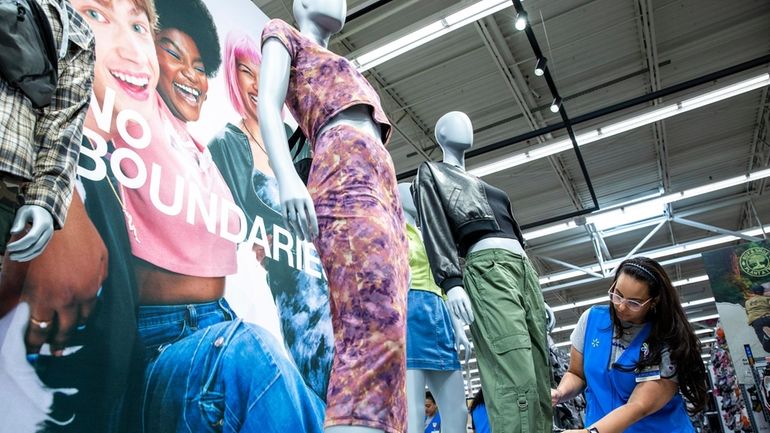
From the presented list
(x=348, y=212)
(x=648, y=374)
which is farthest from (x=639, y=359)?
(x=348, y=212)

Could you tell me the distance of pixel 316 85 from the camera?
1400 mm

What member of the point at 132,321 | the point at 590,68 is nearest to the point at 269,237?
the point at 132,321

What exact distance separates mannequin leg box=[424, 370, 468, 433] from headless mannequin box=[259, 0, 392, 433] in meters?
1.19

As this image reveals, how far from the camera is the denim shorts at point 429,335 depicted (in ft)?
7.32

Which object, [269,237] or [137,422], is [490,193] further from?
[137,422]

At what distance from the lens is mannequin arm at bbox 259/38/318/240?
1.13 metres

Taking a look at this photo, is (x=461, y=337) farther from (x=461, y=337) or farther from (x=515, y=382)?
(x=515, y=382)

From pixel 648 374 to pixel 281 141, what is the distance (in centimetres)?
146

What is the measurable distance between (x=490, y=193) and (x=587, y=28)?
18.8 ft

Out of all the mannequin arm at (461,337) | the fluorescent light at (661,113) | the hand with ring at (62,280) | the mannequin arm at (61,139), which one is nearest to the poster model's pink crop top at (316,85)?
the mannequin arm at (61,139)

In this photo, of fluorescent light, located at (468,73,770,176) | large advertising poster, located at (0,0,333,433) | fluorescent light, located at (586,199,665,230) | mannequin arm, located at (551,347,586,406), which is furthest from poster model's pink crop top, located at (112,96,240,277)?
fluorescent light, located at (586,199,665,230)

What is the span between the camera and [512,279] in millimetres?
1910

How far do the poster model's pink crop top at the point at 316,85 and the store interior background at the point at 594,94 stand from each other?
13.5 ft

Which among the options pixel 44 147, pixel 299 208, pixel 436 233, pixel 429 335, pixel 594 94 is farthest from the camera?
pixel 594 94
